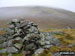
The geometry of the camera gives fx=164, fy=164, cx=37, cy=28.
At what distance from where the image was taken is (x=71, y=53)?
1319 inches

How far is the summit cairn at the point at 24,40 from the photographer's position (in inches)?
1370

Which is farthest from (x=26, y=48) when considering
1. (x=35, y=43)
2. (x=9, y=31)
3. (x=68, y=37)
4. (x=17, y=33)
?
(x=68, y=37)

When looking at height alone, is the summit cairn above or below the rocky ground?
above

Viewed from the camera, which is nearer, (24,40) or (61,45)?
(24,40)

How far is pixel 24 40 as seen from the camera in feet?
118

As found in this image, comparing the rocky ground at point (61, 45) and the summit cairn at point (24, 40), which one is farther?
the summit cairn at point (24, 40)

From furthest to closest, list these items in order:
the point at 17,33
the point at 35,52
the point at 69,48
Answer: the point at 17,33
the point at 69,48
the point at 35,52

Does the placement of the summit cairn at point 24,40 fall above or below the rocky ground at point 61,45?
above

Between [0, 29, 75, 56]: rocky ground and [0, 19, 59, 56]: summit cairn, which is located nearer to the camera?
[0, 29, 75, 56]: rocky ground

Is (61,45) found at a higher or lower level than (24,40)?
lower

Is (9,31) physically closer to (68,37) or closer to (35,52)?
(35,52)

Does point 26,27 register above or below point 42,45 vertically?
above

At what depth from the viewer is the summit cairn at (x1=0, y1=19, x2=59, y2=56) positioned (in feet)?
114

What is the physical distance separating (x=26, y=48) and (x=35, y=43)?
8.04 feet
